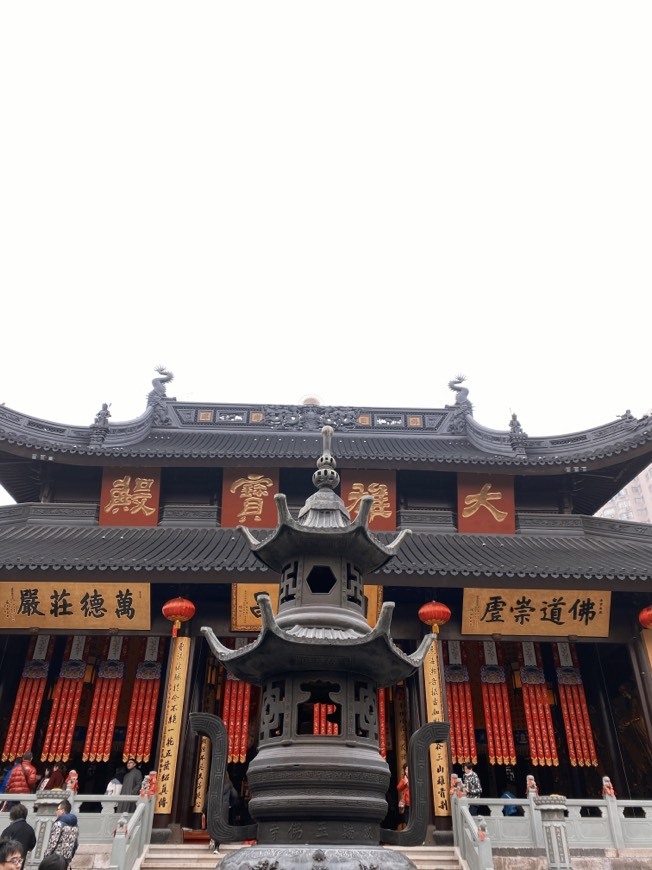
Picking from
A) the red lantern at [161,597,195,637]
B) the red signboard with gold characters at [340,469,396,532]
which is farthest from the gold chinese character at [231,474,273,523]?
the red lantern at [161,597,195,637]

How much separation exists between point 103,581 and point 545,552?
8401 mm

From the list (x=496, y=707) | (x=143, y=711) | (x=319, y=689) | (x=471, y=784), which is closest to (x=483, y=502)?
(x=496, y=707)

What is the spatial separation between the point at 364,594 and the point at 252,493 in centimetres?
620

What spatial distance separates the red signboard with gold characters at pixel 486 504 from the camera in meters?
14.5

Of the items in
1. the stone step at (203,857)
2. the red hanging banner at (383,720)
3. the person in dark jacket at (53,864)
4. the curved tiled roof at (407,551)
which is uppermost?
the curved tiled roof at (407,551)

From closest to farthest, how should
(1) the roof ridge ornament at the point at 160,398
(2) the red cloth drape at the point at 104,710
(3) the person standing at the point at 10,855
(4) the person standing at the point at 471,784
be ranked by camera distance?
(3) the person standing at the point at 10,855 < (4) the person standing at the point at 471,784 < (2) the red cloth drape at the point at 104,710 < (1) the roof ridge ornament at the point at 160,398

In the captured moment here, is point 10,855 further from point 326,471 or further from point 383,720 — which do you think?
point 383,720

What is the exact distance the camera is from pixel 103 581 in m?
11.2

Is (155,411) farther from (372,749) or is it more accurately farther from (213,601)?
(372,749)

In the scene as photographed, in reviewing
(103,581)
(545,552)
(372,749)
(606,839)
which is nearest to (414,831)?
(372,749)

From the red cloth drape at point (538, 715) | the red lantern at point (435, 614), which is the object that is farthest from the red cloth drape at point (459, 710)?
the red lantern at point (435, 614)

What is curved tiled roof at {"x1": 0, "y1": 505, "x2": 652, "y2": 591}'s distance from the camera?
435 inches

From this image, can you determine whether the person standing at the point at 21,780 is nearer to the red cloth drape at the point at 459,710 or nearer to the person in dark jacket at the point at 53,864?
the red cloth drape at the point at 459,710

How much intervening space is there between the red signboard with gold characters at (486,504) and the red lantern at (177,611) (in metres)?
6.27
